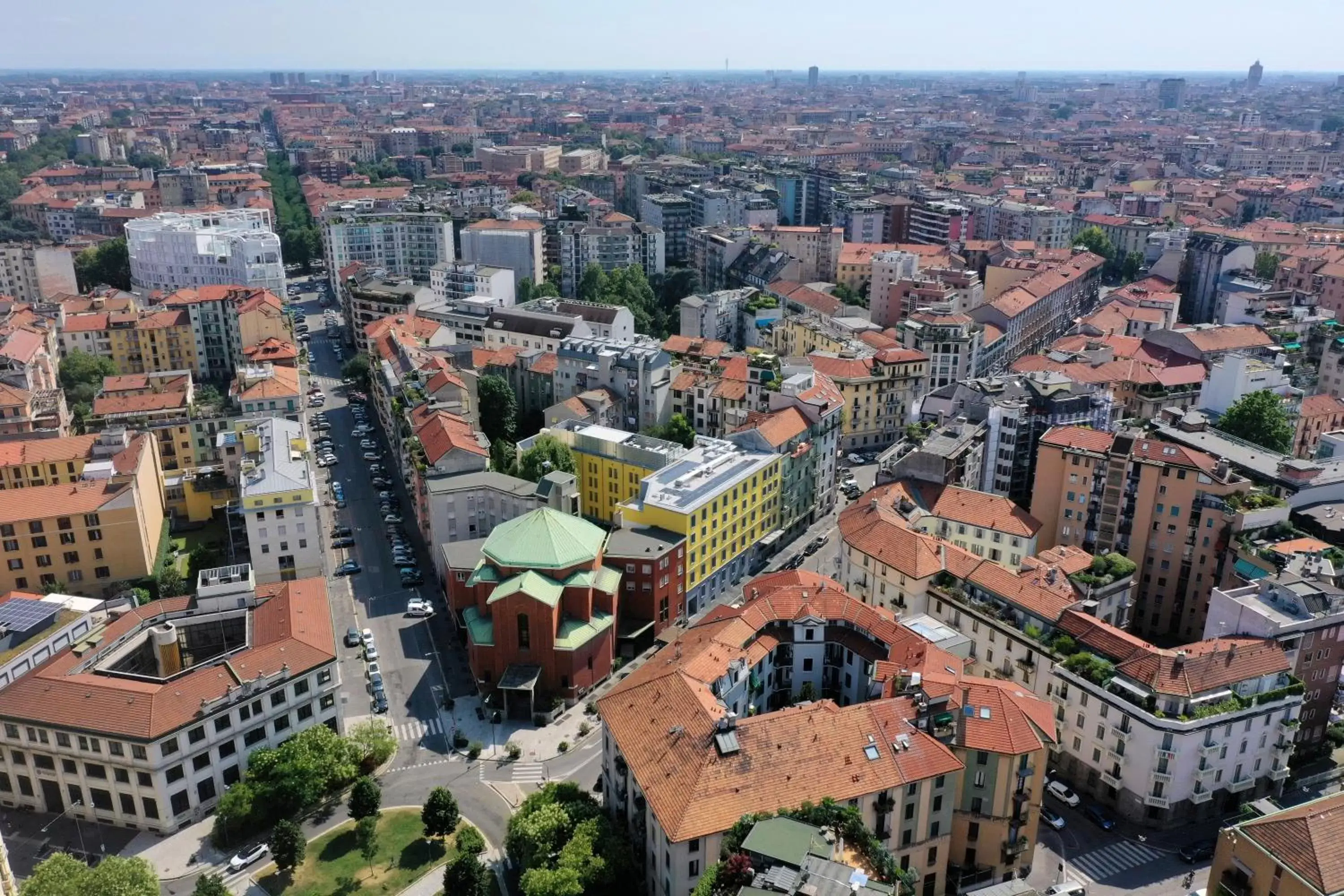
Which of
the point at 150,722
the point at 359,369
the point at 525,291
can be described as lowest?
the point at 150,722

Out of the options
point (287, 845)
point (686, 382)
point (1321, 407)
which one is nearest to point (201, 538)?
point (287, 845)

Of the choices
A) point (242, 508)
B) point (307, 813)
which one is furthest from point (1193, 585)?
point (242, 508)

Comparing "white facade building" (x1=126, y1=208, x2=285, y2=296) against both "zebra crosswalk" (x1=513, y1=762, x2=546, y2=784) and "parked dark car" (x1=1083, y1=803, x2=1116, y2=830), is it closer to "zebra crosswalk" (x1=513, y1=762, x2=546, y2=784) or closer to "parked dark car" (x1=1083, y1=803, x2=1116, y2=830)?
"zebra crosswalk" (x1=513, y1=762, x2=546, y2=784)

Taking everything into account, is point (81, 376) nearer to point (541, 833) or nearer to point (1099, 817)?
point (541, 833)

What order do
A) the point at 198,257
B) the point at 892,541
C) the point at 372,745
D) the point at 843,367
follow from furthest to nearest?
the point at 198,257 → the point at 843,367 → the point at 892,541 → the point at 372,745

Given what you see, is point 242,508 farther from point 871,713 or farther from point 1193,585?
point 1193,585

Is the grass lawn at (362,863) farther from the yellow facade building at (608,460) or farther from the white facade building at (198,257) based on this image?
the white facade building at (198,257)

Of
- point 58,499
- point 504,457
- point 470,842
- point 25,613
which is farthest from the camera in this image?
point 504,457
